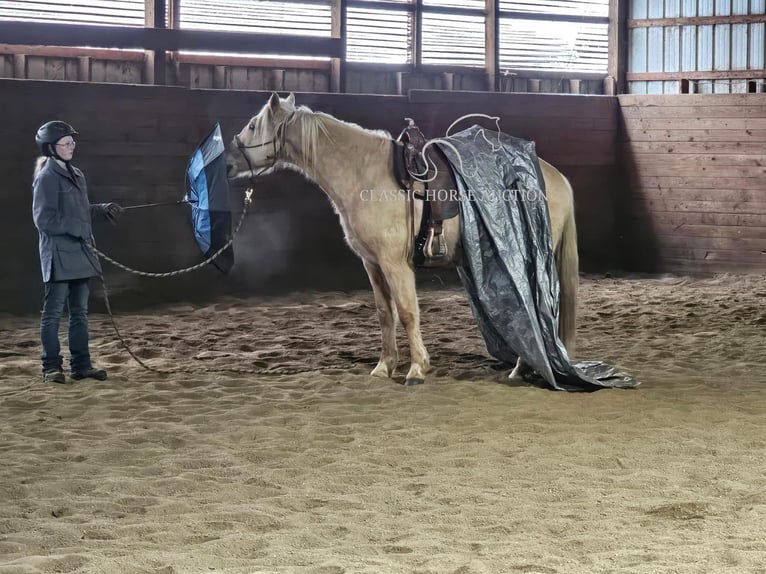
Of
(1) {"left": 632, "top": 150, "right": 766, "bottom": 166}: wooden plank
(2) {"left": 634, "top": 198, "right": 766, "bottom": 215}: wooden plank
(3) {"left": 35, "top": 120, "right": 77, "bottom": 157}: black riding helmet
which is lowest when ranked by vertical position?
(2) {"left": 634, "top": 198, "right": 766, "bottom": 215}: wooden plank

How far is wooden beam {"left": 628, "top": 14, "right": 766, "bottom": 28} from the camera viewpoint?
10555mm

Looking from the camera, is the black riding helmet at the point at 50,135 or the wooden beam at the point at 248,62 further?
the wooden beam at the point at 248,62

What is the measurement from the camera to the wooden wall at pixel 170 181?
7.62 m

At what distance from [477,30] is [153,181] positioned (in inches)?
171

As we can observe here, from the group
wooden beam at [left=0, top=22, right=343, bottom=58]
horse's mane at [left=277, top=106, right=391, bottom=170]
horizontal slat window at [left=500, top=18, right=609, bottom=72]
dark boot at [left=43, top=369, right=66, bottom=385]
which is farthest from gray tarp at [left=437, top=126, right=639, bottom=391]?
horizontal slat window at [left=500, top=18, right=609, bottom=72]

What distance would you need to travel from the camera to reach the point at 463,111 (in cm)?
965

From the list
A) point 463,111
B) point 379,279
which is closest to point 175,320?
point 379,279

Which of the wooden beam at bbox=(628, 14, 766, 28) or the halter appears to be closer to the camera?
the halter

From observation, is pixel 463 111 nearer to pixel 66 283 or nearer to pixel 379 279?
pixel 379 279

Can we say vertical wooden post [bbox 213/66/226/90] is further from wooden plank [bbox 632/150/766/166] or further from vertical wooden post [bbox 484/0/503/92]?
wooden plank [bbox 632/150/766/166]

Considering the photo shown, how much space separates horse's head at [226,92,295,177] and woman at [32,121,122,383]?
73cm

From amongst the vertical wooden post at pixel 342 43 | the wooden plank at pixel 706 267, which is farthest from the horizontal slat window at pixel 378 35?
the wooden plank at pixel 706 267

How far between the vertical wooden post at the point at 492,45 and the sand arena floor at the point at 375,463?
4.99 m

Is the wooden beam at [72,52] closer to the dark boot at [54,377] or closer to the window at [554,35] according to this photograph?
the window at [554,35]
